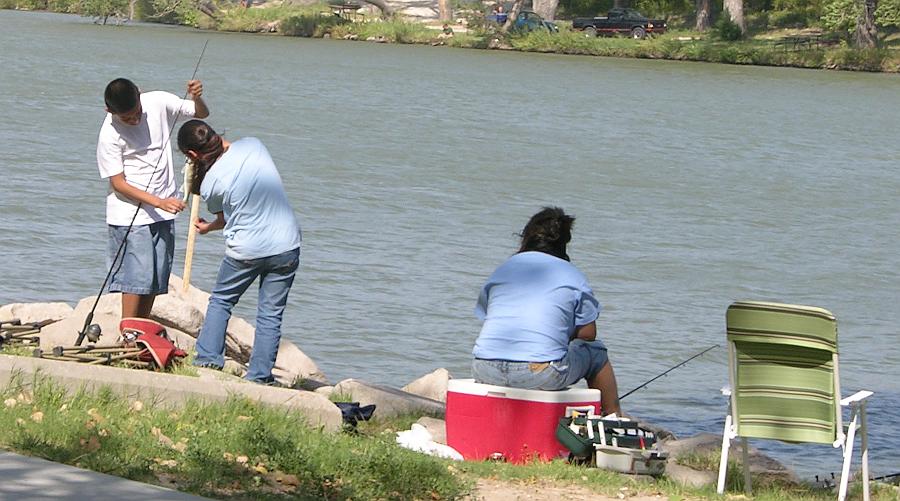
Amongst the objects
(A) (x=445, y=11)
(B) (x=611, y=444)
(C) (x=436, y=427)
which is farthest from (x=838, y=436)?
(A) (x=445, y=11)

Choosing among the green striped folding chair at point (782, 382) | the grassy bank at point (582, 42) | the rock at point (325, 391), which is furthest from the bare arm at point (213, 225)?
the grassy bank at point (582, 42)

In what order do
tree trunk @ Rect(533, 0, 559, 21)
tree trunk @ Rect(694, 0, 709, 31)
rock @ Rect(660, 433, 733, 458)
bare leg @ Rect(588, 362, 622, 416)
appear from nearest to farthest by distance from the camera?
bare leg @ Rect(588, 362, 622, 416), rock @ Rect(660, 433, 733, 458), tree trunk @ Rect(694, 0, 709, 31), tree trunk @ Rect(533, 0, 559, 21)

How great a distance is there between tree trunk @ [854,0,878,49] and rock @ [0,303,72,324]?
175ft

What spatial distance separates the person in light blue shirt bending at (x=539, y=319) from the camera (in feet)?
24.1

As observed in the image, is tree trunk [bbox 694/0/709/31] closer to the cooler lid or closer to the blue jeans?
the blue jeans

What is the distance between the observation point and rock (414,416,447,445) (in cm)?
755

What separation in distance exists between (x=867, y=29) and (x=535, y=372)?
56388 mm

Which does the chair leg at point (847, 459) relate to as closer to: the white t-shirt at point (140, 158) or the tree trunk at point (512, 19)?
the white t-shirt at point (140, 158)

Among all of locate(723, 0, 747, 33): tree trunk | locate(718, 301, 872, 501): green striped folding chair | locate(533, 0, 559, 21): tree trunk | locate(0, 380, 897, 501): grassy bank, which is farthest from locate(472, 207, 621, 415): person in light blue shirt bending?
locate(533, 0, 559, 21): tree trunk

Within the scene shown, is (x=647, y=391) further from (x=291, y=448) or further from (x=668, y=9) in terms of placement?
(x=668, y=9)

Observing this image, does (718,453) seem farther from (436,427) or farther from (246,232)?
(246,232)

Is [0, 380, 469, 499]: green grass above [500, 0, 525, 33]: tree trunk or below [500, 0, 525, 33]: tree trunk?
above

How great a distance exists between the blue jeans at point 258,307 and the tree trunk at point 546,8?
212 ft

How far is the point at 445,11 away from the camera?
74.6 m
